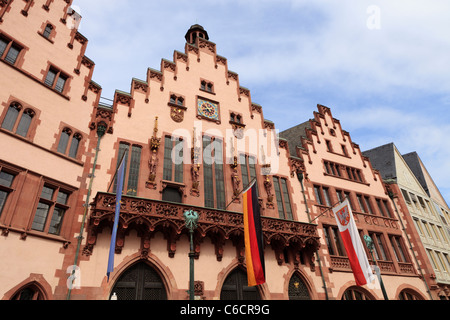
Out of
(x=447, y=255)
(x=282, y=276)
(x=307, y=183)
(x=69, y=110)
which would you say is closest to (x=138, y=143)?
(x=69, y=110)

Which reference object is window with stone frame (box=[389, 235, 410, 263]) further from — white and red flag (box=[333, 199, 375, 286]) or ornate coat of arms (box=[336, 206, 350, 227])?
ornate coat of arms (box=[336, 206, 350, 227])

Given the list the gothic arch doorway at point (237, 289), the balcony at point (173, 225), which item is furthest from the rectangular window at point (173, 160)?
the gothic arch doorway at point (237, 289)

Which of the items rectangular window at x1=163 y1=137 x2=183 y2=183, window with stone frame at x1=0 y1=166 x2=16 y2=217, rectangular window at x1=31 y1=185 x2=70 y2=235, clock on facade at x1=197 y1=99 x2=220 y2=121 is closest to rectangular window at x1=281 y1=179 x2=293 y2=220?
clock on facade at x1=197 y1=99 x2=220 y2=121

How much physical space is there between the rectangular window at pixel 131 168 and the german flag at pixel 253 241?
7080 mm

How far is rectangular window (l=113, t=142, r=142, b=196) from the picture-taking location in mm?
17953

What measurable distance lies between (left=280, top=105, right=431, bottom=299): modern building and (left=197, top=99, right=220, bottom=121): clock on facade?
27.6 ft

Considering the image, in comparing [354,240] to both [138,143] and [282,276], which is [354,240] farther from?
[138,143]

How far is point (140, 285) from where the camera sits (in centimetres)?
1558

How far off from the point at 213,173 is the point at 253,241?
8.36 metres

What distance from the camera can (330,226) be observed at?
2450 centimetres

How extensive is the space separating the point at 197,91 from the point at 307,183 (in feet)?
39.2

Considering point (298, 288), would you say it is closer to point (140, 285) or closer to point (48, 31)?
point (140, 285)

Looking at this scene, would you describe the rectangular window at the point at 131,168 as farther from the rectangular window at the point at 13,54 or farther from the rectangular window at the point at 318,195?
the rectangular window at the point at 318,195

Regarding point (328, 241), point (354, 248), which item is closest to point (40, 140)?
point (354, 248)
